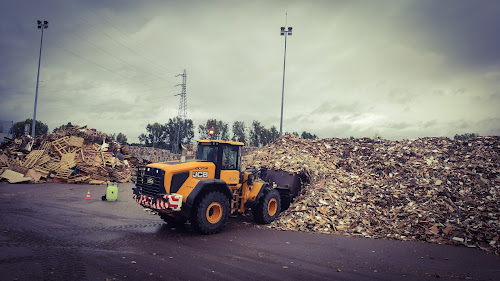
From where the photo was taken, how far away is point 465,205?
9.15 m

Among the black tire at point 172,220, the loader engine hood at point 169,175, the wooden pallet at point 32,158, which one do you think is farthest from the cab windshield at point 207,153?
the wooden pallet at point 32,158

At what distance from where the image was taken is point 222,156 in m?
8.51

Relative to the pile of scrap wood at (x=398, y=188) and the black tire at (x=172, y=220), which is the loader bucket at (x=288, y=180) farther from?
the black tire at (x=172, y=220)

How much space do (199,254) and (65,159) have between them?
1702cm

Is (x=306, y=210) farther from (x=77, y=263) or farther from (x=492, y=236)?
(x=77, y=263)

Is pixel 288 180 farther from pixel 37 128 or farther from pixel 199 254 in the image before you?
pixel 37 128

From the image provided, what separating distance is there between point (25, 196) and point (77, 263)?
10086 millimetres

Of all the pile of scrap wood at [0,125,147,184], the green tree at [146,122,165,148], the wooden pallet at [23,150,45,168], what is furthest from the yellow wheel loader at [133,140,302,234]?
the green tree at [146,122,165,148]

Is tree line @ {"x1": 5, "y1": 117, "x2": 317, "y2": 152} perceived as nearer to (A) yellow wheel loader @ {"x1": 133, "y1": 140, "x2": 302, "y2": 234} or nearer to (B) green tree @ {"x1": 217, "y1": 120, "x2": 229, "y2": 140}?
(B) green tree @ {"x1": 217, "y1": 120, "x2": 229, "y2": 140}

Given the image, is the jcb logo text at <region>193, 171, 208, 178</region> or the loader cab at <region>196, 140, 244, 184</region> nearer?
the jcb logo text at <region>193, 171, 208, 178</region>

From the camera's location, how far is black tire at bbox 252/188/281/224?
924cm

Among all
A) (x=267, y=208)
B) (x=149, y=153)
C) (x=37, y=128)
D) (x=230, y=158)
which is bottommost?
(x=267, y=208)

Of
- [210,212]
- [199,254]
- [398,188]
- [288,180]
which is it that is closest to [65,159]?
[210,212]

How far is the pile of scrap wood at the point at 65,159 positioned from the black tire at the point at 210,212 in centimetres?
1388
